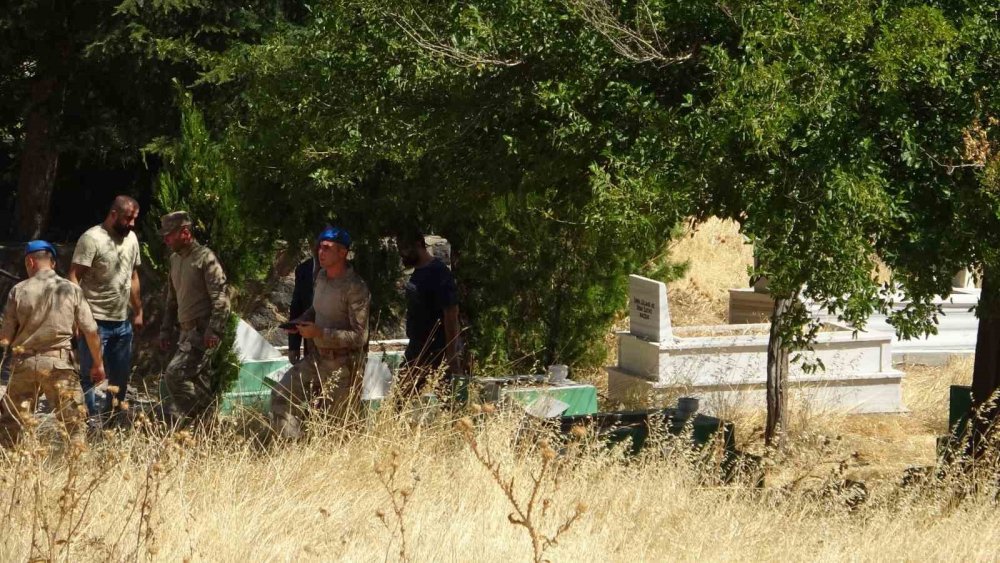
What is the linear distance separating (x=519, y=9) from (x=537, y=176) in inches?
43.4

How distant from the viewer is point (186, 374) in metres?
9.05

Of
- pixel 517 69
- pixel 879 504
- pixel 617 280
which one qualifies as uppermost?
pixel 517 69

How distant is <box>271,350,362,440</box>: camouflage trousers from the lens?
24.3ft

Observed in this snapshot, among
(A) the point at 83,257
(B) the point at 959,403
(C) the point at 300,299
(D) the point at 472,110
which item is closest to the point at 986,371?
(B) the point at 959,403

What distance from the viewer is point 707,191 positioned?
567cm

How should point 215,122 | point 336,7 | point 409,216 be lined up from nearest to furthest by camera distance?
point 336,7 → point 409,216 → point 215,122

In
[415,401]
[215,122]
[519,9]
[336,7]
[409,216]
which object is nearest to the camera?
[519,9]

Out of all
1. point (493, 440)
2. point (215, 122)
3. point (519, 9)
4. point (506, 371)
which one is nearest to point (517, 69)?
point (519, 9)

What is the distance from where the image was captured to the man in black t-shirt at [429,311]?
8539 millimetres

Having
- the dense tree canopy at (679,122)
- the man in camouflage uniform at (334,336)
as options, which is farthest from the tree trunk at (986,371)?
the man in camouflage uniform at (334,336)

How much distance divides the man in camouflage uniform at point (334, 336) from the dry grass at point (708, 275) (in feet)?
30.5

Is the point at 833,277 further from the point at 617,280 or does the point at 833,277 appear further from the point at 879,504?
the point at 617,280

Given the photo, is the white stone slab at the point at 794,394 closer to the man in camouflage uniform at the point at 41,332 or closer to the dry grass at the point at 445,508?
the dry grass at the point at 445,508

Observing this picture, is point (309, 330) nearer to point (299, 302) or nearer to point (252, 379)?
point (299, 302)
